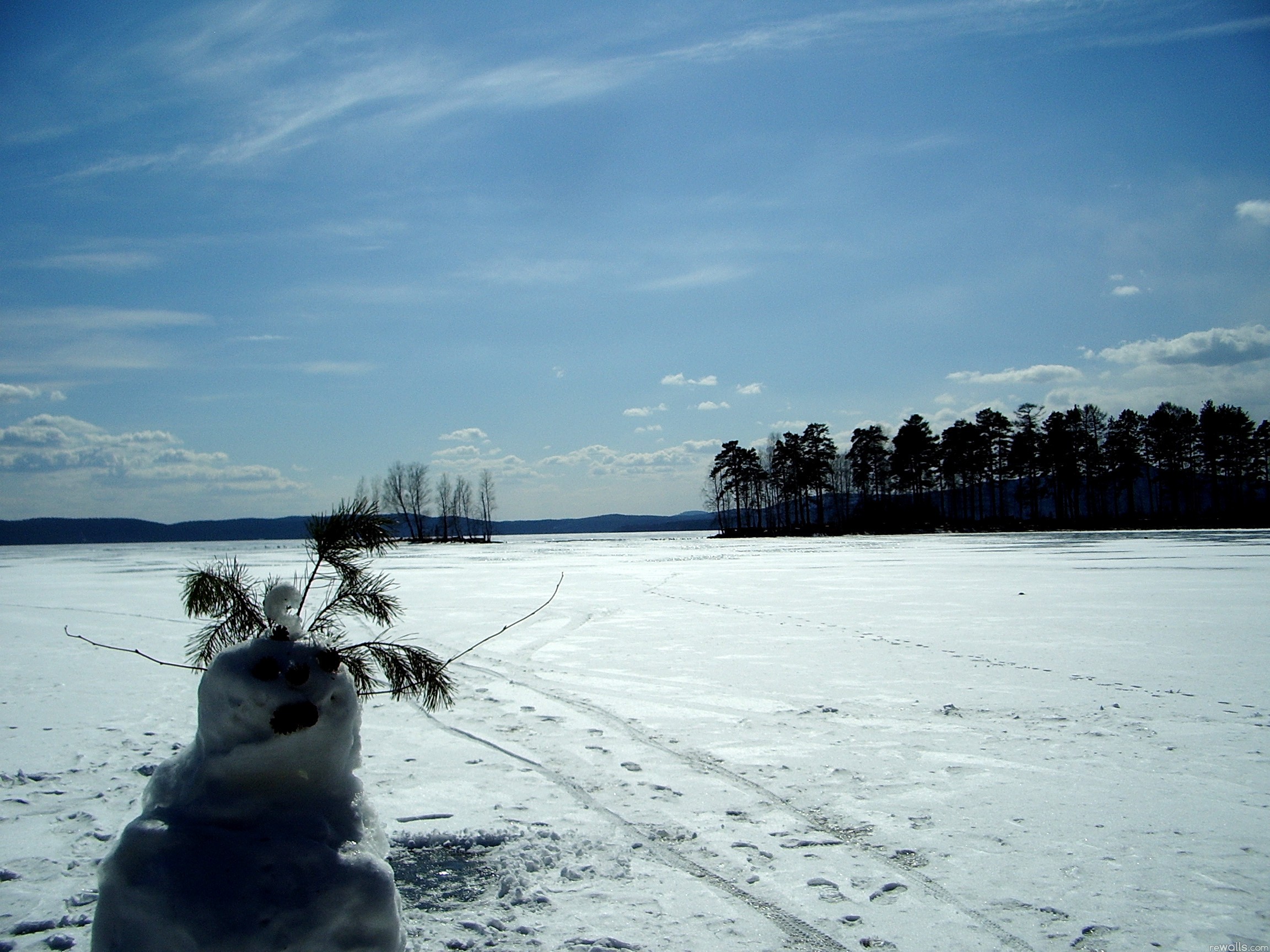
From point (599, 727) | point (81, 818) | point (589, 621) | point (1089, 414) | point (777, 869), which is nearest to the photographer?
point (777, 869)

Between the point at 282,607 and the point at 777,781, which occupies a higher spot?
the point at 282,607

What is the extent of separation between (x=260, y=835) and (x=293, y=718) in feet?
0.98

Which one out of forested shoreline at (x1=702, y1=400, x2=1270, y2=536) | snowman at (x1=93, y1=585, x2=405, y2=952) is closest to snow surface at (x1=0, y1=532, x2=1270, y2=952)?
snowman at (x1=93, y1=585, x2=405, y2=952)

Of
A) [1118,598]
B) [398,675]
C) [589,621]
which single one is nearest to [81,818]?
[398,675]

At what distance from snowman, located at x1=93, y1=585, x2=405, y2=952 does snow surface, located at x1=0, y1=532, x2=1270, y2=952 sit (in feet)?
3.50

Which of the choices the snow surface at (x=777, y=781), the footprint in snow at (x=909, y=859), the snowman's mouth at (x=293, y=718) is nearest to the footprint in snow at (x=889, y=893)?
the snow surface at (x=777, y=781)

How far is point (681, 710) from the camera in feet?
18.7

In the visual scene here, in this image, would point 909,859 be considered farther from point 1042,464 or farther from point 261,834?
point 1042,464

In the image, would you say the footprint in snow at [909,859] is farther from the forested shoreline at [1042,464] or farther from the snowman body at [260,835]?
the forested shoreline at [1042,464]

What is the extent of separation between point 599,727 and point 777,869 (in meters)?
2.29

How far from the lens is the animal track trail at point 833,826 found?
2.78m

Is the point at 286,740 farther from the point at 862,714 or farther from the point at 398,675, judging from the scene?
the point at 862,714

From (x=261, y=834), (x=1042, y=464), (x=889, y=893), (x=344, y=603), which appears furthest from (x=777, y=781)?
(x=1042, y=464)

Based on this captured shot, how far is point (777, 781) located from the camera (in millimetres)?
4160
